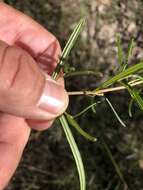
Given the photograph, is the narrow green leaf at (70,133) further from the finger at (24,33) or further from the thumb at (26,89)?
the finger at (24,33)

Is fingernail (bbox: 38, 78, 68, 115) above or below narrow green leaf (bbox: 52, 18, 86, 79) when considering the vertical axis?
below

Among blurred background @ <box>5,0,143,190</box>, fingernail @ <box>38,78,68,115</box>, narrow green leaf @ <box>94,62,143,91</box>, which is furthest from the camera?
blurred background @ <box>5,0,143,190</box>

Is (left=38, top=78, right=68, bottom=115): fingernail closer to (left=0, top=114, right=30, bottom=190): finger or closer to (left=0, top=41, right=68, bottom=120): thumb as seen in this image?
(left=0, top=41, right=68, bottom=120): thumb

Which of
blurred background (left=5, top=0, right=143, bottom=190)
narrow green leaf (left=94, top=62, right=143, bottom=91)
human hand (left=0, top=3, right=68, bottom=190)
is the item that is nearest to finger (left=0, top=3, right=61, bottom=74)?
human hand (left=0, top=3, right=68, bottom=190)

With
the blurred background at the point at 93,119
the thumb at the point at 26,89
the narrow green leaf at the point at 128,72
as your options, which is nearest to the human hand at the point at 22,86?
the thumb at the point at 26,89

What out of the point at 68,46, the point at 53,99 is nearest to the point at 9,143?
the point at 53,99

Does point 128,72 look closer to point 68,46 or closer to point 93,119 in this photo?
point 68,46
